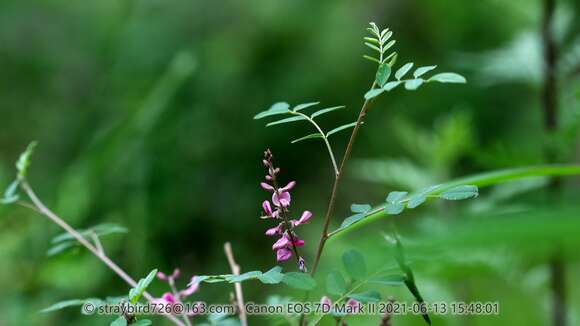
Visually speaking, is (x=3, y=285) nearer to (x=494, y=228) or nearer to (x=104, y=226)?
(x=104, y=226)

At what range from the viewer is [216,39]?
2.87 m

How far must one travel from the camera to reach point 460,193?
435 millimetres

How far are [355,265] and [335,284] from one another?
0.02 metres

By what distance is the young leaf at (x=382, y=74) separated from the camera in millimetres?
436

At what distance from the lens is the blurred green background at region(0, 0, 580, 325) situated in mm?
1356

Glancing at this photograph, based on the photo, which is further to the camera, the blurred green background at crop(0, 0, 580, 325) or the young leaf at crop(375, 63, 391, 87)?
the blurred green background at crop(0, 0, 580, 325)

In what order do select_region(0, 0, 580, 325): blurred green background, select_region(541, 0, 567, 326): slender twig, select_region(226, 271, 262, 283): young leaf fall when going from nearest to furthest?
select_region(226, 271, 262, 283): young leaf, select_region(541, 0, 567, 326): slender twig, select_region(0, 0, 580, 325): blurred green background

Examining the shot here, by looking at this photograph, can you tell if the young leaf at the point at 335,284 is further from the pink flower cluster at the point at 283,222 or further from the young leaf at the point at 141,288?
the young leaf at the point at 141,288

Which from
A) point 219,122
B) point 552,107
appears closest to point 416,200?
point 552,107

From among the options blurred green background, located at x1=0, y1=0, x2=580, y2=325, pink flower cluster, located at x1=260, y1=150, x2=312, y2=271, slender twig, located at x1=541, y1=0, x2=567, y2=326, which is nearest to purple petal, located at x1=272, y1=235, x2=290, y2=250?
pink flower cluster, located at x1=260, y1=150, x2=312, y2=271

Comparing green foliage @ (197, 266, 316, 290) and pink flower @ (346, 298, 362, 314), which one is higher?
green foliage @ (197, 266, 316, 290)

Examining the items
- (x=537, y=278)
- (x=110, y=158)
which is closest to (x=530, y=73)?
(x=537, y=278)

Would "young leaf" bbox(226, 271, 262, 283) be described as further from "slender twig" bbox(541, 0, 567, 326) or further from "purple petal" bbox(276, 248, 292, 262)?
"slender twig" bbox(541, 0, 567, 326)

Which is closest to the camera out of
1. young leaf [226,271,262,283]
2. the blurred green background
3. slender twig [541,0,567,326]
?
young leaf [226,271,262,283]
